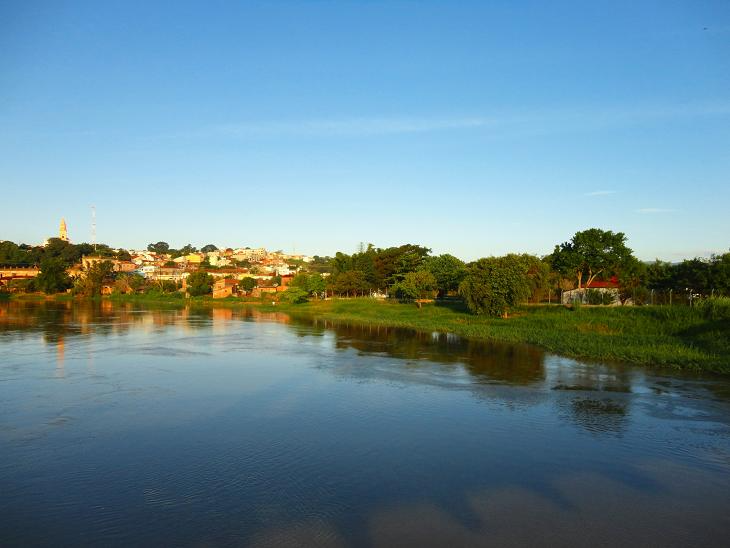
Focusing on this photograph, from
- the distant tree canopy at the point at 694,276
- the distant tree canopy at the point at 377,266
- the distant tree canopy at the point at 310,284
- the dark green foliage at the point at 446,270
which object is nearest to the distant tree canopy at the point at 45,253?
the distant tree canopy at the point at 310,284

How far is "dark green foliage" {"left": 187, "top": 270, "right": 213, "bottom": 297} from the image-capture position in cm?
8219

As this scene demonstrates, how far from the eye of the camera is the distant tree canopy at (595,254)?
4344 centimetres

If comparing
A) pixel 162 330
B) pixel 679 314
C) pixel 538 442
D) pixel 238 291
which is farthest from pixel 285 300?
pixel 538 442

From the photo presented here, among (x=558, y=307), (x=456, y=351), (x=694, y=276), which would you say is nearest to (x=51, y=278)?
(x=558, y=307)

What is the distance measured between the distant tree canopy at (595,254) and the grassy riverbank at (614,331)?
7.96 meters

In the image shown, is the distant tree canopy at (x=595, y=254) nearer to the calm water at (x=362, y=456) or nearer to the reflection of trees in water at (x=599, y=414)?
the calm water at (x=362, y=456)

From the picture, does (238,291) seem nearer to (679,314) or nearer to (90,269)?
(90,269)

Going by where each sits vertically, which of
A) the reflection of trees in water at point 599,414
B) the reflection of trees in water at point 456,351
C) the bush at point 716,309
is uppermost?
the bush at point 716,309

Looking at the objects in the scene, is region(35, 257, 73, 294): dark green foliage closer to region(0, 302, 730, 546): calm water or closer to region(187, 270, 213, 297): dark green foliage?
region(187, 270, 213, 297): dark green foliage

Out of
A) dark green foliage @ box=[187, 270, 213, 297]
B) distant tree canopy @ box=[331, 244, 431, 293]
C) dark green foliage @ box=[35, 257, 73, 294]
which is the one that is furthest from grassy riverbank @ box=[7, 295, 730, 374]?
dark green foliage @ box=[35, 257, 73, 294]

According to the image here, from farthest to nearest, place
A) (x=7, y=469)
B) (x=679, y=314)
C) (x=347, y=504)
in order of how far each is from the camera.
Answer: (x=679, y=314), (x=7, y=469), (x=347, y=504)

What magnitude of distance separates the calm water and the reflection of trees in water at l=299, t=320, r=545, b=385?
0.31 meters

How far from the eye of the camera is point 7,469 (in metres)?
10.6

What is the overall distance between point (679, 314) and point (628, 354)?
6822 millimetres
